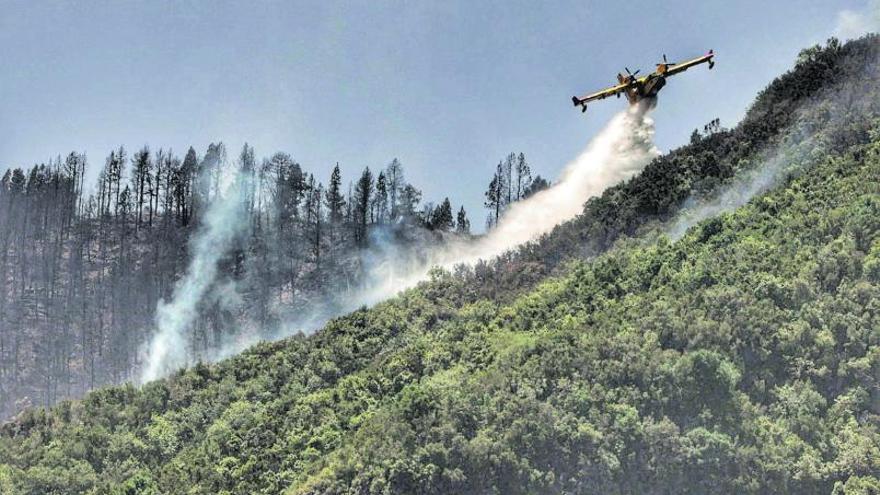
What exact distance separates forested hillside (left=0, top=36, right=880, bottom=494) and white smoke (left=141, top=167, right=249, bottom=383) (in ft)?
107

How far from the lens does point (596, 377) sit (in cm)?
6362

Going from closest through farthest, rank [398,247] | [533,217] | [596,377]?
[596,377] < [533,217] < [398,247]

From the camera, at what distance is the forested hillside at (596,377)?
58.9m

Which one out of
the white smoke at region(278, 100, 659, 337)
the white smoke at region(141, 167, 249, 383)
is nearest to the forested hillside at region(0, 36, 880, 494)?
the white smoke at region(278, 100, 659, 337)

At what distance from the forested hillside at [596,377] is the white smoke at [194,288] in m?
32.5

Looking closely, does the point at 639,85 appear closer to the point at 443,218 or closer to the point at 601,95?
the point at 601,95

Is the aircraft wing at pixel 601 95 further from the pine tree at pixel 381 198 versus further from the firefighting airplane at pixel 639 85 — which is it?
the pine tree at pixel 381 198

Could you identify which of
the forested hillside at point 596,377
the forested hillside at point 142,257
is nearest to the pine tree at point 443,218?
the forested hillside at point 142,257

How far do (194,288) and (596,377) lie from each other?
6875 centimetres

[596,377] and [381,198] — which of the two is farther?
[381,198]

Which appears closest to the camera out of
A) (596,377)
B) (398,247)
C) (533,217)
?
(596,377)

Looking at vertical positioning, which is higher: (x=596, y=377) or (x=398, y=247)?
(x=398, y=247)

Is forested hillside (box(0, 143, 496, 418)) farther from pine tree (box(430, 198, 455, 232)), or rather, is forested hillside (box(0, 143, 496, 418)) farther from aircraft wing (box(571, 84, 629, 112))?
aircraft wing (box(571, 84, 629, 112))

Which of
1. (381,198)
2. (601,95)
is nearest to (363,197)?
(381,198)
